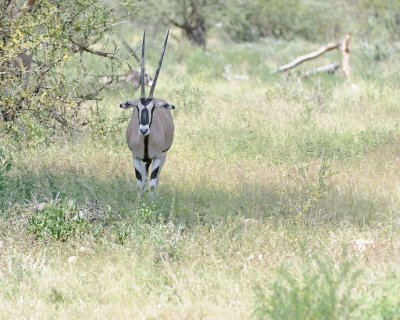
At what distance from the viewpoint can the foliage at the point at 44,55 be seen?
8.93 meters

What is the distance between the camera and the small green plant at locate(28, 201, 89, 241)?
23.2 feet

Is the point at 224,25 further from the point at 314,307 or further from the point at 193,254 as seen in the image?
the point at 314,307

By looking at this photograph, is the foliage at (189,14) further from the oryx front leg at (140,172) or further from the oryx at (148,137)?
the oryx front leg at (140,172)

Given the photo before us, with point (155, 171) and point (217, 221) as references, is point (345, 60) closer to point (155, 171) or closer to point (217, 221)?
point (155, 171)

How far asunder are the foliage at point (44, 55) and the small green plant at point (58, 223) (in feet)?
4.61

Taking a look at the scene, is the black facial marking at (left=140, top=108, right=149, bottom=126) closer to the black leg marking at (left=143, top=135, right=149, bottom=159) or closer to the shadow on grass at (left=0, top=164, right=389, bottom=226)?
the black leg marking at (left=143, top=135, right=149, bottom=159)

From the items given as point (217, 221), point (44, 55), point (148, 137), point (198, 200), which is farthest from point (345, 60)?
point (217, 221)

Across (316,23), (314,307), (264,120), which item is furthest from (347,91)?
(316,23)

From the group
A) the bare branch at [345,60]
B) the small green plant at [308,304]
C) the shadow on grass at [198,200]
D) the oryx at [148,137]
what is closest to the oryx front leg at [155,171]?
the oryx at [148,137]

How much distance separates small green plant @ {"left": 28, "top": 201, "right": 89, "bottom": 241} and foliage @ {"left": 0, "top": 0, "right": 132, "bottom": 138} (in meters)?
1.40

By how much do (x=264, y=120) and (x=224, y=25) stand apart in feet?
56.8

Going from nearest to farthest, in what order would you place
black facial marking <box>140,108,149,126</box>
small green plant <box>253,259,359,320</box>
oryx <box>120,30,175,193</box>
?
small green plant <box>253,259,359,320</box> → black facial marking <box>140,108,149,126</box> → oryx <box>120,30,175,193</box>

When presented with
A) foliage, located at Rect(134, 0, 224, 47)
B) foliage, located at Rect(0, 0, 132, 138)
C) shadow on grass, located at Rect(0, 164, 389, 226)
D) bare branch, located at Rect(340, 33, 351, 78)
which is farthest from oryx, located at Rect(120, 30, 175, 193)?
foliage, located at Rect(134, 0, 224, 47)

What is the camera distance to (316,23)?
3178 centimetres
